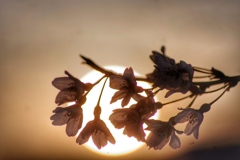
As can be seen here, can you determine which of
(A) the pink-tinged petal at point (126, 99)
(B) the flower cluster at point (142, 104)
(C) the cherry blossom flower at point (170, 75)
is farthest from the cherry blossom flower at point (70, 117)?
(C) the cherry blossom flower at point (170, 75)

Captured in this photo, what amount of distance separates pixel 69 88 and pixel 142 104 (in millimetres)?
196

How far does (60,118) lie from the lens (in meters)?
1.18

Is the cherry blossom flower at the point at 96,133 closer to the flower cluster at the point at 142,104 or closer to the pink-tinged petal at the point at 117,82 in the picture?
the flower cluster at the point at 142,104

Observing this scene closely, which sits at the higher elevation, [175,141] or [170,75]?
[170,75]

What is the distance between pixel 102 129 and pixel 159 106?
0.59 feet

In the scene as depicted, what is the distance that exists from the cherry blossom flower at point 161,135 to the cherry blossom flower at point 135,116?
0.04 m

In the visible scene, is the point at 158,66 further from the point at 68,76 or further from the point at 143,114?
the point at 68,76

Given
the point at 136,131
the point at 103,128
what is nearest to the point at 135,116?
the point at 136,131

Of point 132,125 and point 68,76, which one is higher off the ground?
point 68,76

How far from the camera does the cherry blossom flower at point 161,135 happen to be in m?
1.11

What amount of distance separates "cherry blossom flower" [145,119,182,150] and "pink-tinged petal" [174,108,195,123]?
4 cm

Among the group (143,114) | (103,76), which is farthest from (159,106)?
(103,76)

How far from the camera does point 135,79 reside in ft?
3.45

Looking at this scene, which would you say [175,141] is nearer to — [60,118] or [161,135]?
[161,135]
